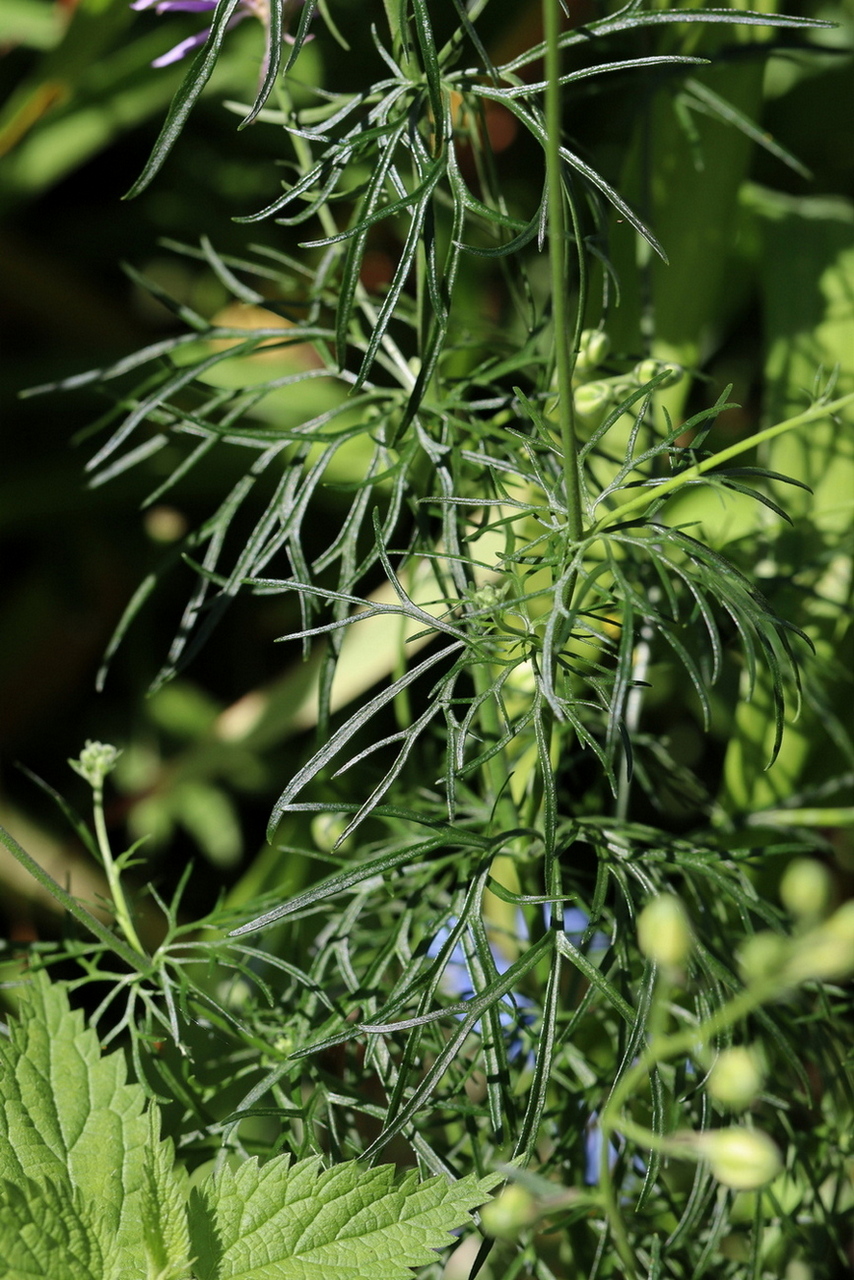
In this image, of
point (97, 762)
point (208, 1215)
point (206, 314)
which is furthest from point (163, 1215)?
point (206, 314)

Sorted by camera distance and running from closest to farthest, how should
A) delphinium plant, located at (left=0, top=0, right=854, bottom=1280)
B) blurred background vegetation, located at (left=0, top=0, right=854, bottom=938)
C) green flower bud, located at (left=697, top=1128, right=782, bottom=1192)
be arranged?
green flower bud, located at (left=697, top=1128, right=782, bottom=1192) < delphinium plant, located at (left=0, top=0, right=854, bottom=1280) < blurred background vegetation, located at (left=0, top=0, right=854, bottom=938)

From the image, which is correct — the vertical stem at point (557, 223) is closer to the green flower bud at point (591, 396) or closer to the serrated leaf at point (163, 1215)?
the green flower bud at point (591, 396)

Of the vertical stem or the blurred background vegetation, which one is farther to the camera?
the blurred background vegetation

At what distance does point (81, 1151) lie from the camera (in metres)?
0.36

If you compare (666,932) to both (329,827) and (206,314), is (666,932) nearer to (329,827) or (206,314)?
(329,827)

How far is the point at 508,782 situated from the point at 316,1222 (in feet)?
0.49

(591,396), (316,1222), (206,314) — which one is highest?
(206,314)

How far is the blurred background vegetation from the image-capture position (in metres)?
0.61

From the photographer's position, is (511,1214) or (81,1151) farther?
(81,1151)

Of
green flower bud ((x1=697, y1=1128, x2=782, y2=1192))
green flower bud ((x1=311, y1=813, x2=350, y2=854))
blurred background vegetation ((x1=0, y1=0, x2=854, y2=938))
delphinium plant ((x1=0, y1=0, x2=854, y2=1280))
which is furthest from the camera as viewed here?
blurred background vegetation ((x1=0, y1=0, x2=854, y2=938))

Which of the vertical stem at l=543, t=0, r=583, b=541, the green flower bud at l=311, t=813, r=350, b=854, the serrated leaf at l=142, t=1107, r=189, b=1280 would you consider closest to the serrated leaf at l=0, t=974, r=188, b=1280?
the serrated leaf at l=142, t=1107, r=189, b=1280

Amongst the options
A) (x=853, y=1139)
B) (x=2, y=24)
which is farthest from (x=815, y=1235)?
(x=2, y=24)

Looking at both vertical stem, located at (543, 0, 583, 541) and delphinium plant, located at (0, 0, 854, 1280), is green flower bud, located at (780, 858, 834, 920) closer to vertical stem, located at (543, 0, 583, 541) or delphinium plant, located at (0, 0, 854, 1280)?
delphinium plant, located at (0, 0, 854, 1280)

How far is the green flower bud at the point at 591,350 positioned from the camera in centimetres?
40
